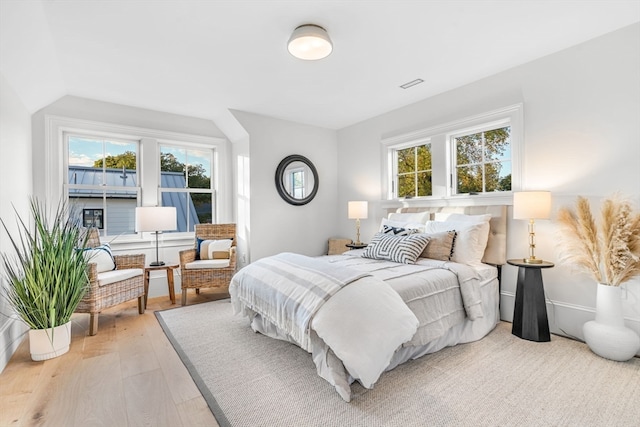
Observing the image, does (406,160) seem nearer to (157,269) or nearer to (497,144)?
(497,144)

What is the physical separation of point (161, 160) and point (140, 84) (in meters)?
1.22

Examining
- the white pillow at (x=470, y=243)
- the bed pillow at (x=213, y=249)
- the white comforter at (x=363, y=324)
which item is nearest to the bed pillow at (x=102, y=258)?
the bed pillow at (x=213, y=249)

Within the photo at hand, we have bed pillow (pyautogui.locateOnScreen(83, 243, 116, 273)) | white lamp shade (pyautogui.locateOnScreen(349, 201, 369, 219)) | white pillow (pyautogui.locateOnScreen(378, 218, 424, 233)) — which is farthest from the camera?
white lamp shade (pyautogui.locateOnScreen(349, 201, 369, 219))

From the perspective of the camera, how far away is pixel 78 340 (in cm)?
265

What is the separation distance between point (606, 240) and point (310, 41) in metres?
2.65

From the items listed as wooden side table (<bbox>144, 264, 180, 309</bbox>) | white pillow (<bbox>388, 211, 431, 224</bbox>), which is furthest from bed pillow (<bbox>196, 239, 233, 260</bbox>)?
white pillow (<bbox>388, 211, 431, 224</bbox>)

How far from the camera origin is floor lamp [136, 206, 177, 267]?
354cm

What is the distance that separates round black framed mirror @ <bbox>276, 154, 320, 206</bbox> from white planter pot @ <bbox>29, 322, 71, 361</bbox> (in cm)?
289

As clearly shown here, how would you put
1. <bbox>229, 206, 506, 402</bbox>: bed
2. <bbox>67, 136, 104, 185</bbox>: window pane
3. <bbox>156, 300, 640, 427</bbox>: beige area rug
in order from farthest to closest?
<bbox>67, 136, 104, 185</bbox>: window pane, <bbox>229, 206, 506, 402</bbox>: bed, <bbox>156, 300, 640, 427</bbox>: beige area rug

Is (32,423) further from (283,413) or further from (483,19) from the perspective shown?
(483,19)

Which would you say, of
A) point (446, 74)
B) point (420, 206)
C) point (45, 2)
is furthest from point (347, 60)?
point (45, 2)

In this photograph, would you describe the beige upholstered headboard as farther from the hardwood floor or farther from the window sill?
the hardwood floor

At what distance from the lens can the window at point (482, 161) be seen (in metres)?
3.21

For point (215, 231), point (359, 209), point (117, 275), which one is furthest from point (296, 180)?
point (117, 275)
